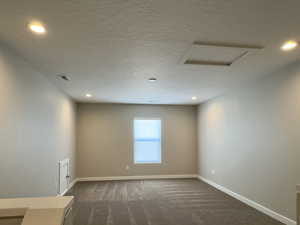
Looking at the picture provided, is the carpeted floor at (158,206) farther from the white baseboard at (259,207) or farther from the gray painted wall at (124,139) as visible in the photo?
the gray painted wall at (124,139)

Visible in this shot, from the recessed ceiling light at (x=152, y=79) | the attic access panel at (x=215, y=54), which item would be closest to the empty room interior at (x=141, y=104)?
the attic access panel at (x=215, y=54)

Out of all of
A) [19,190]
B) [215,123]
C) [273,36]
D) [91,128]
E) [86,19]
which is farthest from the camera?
[91,128]

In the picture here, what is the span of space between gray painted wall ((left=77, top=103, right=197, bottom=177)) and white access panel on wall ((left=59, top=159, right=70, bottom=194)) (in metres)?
1.27

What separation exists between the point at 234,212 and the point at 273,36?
3086 millimetres

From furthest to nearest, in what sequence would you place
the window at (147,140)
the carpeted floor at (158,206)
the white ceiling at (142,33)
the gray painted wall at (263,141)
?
the window at (147,140) < the carpeted floor at (158,206) < the gray painted wall at (263,141) < the white ceiling at (142,33)

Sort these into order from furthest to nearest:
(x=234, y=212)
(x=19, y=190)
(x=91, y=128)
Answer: (x=91, y=128)
(x=234, y=212)
(x=19, y=190)

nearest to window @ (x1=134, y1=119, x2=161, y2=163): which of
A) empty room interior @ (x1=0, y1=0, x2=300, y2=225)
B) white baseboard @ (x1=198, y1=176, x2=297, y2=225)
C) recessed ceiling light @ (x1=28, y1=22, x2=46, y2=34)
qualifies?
empty room interior @ (x1=0, y1=0, x2=300, y2=225)

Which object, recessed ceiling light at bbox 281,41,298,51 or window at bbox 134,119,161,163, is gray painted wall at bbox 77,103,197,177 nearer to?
window at bbox 134,119,161,163

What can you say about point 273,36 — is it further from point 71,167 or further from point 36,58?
point 71,167

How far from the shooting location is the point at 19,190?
264 cm

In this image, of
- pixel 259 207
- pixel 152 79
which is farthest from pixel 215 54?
pixel 259 207

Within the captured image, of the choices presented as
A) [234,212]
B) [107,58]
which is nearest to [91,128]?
[107,58]

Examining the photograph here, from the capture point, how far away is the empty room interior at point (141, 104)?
1.74m

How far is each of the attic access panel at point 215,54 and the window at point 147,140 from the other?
414 cm
